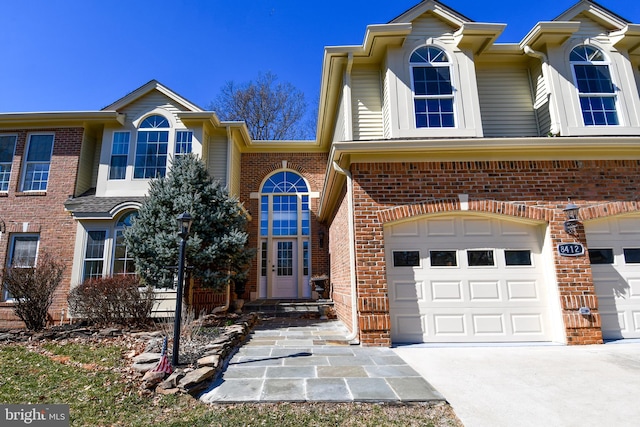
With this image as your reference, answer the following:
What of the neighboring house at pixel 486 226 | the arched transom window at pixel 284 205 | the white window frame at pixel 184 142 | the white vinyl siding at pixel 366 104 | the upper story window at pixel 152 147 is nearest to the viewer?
the neighboring house at pixel 486 226

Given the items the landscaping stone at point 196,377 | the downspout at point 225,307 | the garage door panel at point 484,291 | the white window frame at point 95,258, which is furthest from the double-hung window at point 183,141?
the garage door panel at point 484,291

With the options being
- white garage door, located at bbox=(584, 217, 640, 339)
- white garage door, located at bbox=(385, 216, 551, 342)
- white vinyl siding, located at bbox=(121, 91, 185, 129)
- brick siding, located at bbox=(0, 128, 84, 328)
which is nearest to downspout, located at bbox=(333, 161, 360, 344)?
white garage door, located at bbox=(385, 216, 551, 342)

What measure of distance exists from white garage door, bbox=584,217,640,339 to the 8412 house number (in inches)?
17.6

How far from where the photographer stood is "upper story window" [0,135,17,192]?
10.5 meters

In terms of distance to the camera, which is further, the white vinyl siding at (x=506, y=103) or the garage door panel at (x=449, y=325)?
the white vinyl siding at (x=506, y=103)

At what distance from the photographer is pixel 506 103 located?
7777mm

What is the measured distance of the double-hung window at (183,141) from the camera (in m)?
10.4

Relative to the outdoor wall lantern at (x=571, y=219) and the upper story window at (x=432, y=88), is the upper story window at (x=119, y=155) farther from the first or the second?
the outdoor wall lantern at (x=571, y=219)

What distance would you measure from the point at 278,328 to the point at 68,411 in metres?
4.41

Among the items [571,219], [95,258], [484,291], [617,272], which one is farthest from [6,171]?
[617,272]

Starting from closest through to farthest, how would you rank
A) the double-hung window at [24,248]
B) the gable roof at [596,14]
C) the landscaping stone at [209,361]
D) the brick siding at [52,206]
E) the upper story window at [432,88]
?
the landscaping stone at [209,361]
the upper story window at [432,88]
the gable roof at [596,14]
the brick siding at [52,206]
the double-hung window at [24,248]

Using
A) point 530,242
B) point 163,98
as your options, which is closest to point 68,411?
point 530,242

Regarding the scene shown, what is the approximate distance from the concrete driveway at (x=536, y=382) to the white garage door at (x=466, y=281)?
13.8 inches

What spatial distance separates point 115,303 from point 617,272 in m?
10.1
